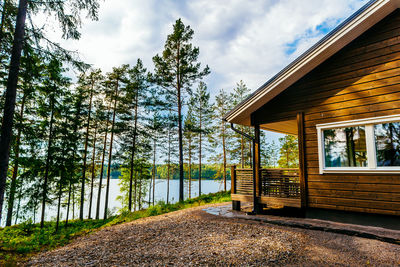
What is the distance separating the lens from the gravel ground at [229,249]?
11.5 feet

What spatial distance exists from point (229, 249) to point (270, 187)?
12.5 feet

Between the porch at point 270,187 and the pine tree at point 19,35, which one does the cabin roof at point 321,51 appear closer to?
the porch at point 270,187

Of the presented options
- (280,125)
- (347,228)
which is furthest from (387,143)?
(280,125)

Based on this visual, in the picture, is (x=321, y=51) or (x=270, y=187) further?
(x=270, y=187)

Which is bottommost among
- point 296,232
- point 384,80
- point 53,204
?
point 53,204

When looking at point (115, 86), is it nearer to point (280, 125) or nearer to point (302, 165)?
point (280, 125)

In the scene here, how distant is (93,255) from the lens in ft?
14.4

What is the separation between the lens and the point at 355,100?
568cm

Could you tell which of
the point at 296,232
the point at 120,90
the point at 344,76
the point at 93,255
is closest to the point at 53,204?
the point at 120,90

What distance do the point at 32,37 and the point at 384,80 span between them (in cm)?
958

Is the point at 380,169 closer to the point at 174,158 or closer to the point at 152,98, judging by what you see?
the point at 152,98

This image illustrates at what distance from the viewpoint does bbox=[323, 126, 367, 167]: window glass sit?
5.48 m

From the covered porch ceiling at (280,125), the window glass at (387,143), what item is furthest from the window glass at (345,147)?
the covered porch ceiling at (280,125)

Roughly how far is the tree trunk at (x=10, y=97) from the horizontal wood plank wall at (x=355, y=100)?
26.6 feet
